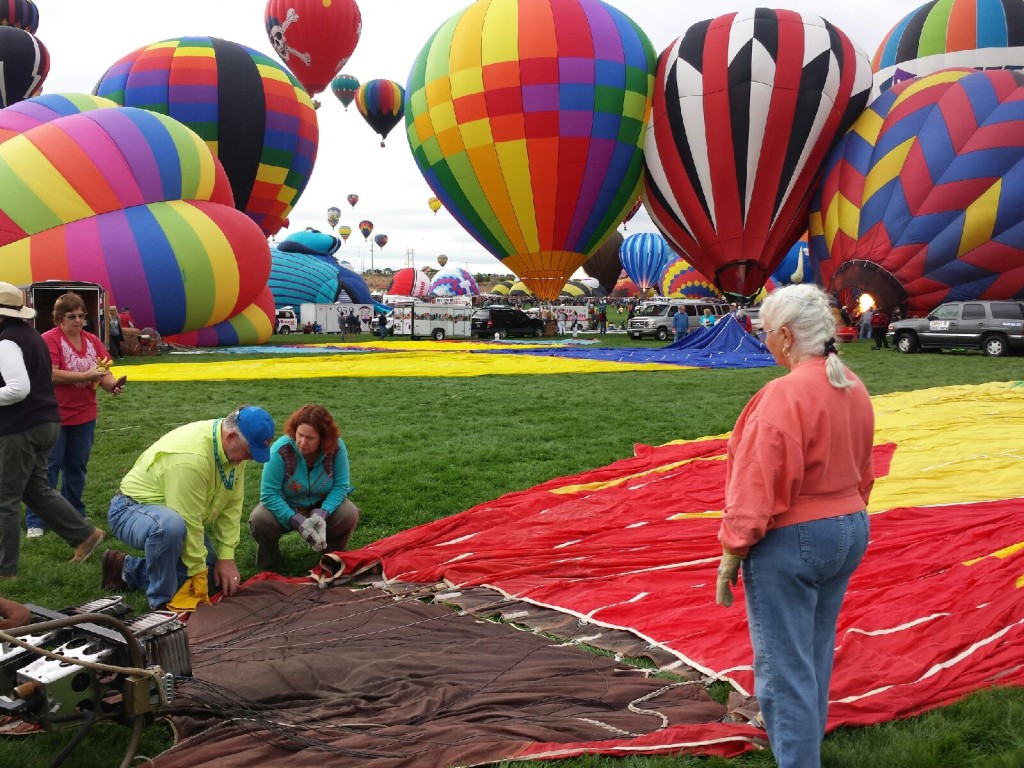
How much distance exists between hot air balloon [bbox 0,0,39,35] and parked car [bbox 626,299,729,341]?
26667mm

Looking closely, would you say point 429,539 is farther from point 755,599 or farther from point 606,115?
point 606,115

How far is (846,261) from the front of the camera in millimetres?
21953

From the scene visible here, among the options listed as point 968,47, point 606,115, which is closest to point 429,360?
point 606,115

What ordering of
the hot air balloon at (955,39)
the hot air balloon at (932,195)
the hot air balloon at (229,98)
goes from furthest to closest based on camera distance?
the hot air balloon at (955,39)
the hot air balloon at (229,98)
the hot air balloon at (932,195)

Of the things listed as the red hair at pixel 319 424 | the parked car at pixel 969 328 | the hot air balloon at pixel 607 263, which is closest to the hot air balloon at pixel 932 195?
the parked car at pixel 969 328

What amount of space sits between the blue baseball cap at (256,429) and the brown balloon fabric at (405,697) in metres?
0.86

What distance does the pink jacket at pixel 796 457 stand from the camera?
7.28 feet

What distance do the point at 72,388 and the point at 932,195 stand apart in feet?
66.4

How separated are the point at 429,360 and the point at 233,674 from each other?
14.5 meters

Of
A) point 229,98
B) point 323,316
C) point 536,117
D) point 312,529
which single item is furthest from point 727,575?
point 323,316

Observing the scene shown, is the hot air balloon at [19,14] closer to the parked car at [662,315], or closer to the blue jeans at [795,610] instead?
the parked car at [662,315]

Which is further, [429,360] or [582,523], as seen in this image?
[429,360]

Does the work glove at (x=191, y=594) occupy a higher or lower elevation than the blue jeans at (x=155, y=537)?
lower

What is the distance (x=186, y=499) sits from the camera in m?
4.01
